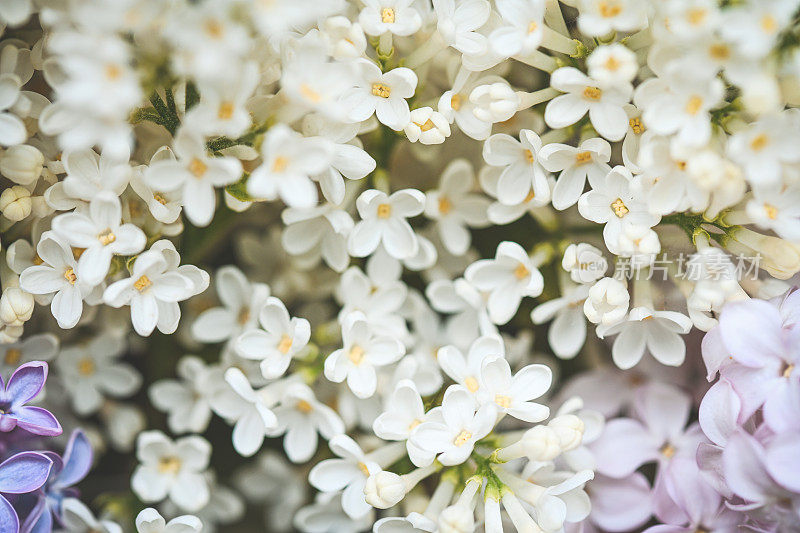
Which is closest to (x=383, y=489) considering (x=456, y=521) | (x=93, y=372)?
(x=456, y=521)

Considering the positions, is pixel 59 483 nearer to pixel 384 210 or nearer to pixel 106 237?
pixel 106 237

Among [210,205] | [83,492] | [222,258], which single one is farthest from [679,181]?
[83,492]

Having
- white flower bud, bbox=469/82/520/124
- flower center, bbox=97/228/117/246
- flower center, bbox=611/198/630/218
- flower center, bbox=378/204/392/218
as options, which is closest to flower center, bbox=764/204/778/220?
flower center, bbox=611/198/630/218

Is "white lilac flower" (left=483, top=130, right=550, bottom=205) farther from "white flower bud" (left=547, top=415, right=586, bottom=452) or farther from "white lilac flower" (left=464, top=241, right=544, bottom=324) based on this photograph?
"white flower bud" (left=547, top=415, right=586, bottom=452)

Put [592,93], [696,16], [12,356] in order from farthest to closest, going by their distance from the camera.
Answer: [12,356]
[592,93]
[696,16]

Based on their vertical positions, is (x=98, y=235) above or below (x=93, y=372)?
above

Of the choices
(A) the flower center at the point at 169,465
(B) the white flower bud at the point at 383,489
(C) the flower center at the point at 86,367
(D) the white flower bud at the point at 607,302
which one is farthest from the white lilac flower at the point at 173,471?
(D) the white flower bud at the point at 607,302

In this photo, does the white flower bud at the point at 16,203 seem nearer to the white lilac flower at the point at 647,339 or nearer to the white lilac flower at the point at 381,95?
the white lilac flower at the point at 381,95
